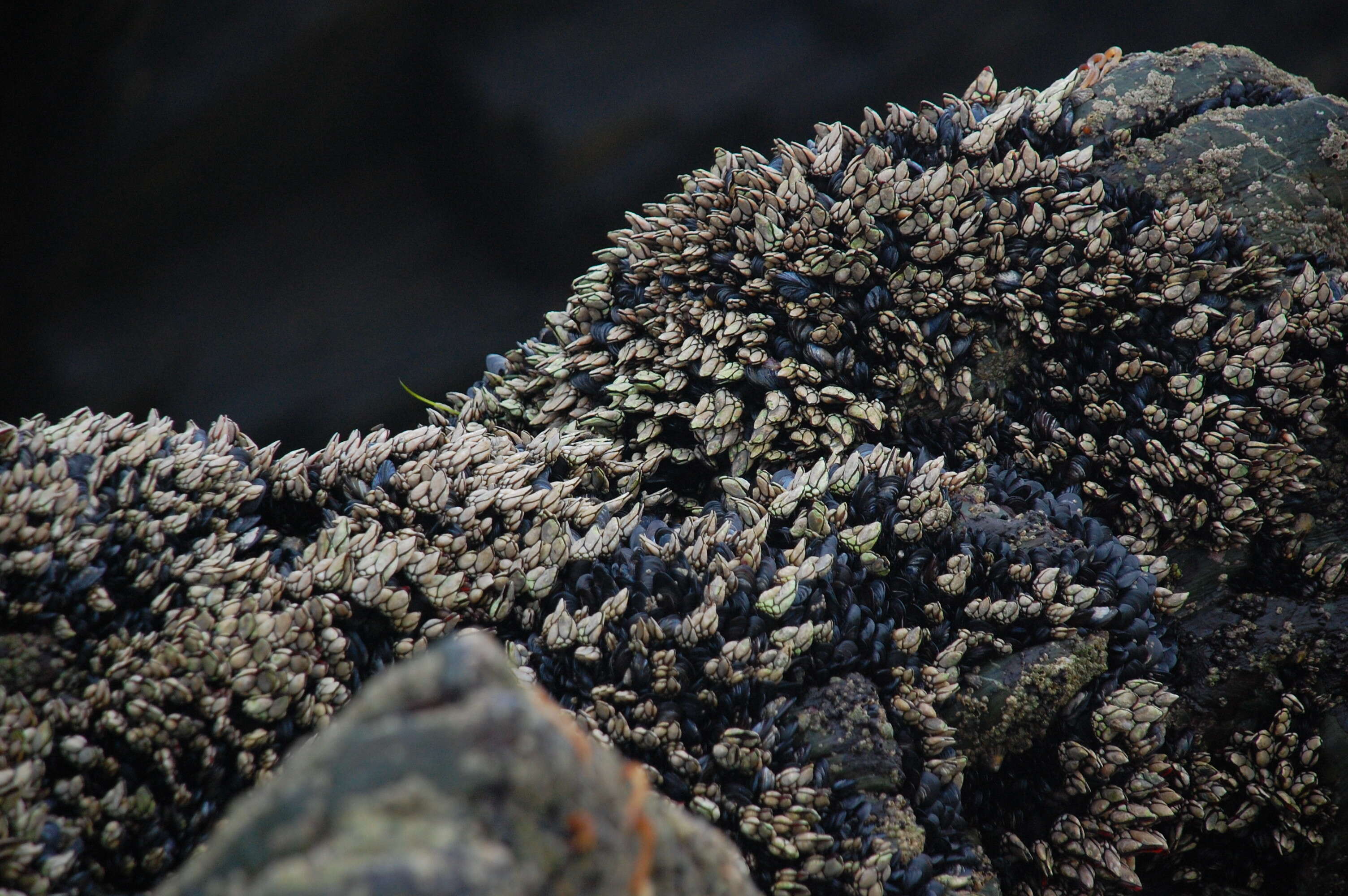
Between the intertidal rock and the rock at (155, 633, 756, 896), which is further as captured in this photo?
the intertidal rock

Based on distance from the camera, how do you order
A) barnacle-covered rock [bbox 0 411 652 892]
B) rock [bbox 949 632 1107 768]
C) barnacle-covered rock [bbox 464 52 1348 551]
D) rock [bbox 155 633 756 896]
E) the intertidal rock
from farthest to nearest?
1. barnacle-covered rock [bbox 464 52 1348 551]
2. rock [bbox 949 632 1107 768]
3. the intertidal rock
4. barnacle-covered rock [bbox 0 411 652 892]
5. rock [bbox 155 633 756 896]

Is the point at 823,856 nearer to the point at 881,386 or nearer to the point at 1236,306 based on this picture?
the point at 881,386

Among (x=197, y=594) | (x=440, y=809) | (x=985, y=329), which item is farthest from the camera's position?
(x=985, y=329)

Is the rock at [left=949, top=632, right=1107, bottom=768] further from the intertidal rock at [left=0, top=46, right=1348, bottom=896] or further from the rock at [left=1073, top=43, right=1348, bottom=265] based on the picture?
the rock at [left=1073, top=43, right=1348, bottom=265]

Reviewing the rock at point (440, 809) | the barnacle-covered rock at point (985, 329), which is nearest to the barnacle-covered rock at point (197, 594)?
the barnacle-covered rock at point (985, 329)

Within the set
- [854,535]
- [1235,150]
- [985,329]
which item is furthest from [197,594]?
[1235,150]

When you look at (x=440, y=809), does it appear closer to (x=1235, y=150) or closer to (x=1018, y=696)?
(x=1018, y=696)

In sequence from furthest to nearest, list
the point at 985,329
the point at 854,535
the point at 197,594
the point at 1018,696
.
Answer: the point at 985,329, the point at 854,535, the point at 1018,696, the point at 197,594

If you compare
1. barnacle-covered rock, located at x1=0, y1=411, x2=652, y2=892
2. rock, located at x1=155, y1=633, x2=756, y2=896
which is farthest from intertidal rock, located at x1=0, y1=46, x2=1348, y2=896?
rock, located at x1=155, y1=633, x2=756, y2=896

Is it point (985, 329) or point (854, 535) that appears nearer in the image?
point (854, 535)
